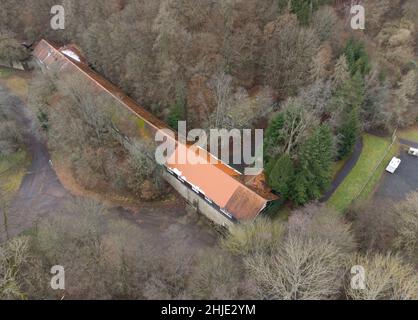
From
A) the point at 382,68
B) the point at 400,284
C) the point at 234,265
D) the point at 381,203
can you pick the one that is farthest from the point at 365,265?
the point at 382,68

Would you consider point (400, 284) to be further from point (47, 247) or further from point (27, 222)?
point (27, 222)

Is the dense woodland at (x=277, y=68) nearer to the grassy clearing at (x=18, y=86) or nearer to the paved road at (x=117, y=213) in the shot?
Result: the paved road at (x=117, y=213)

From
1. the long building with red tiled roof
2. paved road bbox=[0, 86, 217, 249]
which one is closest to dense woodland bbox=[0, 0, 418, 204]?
the long building with red tiled roof

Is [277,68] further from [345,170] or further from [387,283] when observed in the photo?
[387,283]

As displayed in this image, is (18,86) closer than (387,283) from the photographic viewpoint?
No

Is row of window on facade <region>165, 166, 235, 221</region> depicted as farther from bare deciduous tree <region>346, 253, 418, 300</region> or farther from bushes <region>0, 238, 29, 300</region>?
bushes <region>0, 238, 29, 300</region>

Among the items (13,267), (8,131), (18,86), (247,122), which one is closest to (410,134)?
(247,122)
